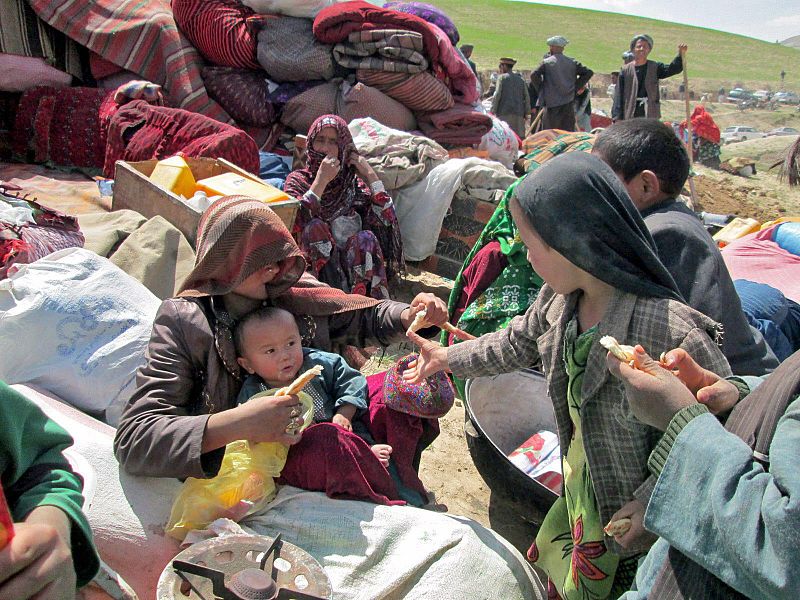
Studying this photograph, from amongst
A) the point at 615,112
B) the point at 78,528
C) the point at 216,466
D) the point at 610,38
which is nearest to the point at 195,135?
the point at 216,466

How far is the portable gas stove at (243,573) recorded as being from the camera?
158 centimetres

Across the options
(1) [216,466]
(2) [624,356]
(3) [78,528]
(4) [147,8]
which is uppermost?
(4) [147,8]

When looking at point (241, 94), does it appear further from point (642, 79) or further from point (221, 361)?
point (642, 79)

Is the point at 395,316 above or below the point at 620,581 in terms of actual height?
above

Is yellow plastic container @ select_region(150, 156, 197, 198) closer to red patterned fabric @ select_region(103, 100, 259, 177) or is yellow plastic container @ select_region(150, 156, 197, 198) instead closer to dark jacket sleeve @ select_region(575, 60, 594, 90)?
red patterned fabric @ select_region(103, 100, 259, 177)

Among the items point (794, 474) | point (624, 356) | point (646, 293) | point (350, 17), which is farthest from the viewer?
point (350, 17)

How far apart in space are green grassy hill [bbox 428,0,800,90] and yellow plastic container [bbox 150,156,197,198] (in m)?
31.3

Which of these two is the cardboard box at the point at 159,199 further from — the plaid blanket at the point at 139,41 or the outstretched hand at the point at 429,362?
the plaid blanket at the point at 139,41

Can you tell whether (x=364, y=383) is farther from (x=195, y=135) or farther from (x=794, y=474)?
(x=195, y=135)

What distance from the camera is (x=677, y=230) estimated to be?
252 centimetres

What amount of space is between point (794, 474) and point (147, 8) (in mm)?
6975

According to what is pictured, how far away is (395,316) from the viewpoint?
2684 mm

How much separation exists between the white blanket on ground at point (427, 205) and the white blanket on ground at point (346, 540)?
3.98 m

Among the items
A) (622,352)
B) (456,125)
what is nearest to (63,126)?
(456,125)
